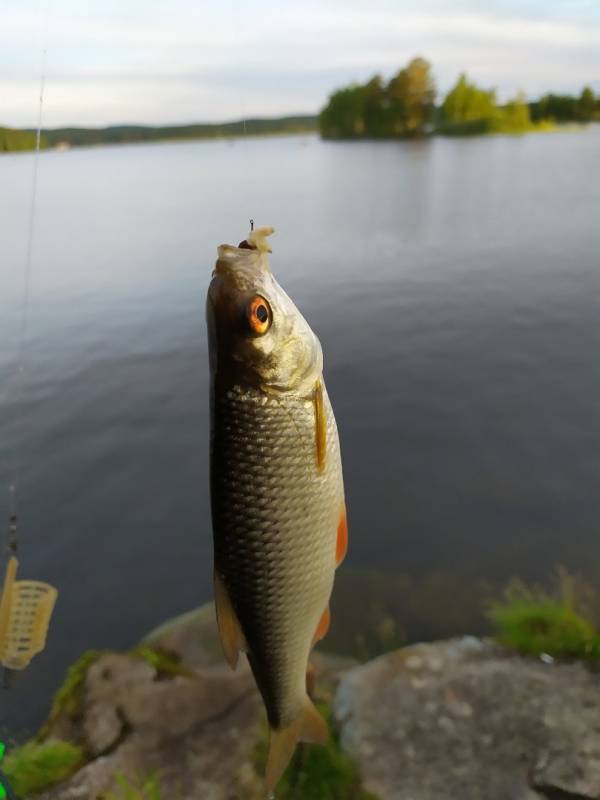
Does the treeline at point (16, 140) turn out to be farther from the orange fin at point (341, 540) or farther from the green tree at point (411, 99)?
the green tree at point (411, 99)

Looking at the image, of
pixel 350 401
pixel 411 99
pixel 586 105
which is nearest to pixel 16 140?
pixel 350 401

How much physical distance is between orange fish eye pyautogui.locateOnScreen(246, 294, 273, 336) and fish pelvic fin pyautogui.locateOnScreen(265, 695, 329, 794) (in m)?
1.31

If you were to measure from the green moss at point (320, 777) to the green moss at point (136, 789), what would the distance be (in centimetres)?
69

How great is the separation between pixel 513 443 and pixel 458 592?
337cm

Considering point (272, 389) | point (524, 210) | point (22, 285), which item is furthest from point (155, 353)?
point (524, 210)

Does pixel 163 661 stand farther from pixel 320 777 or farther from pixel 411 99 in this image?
pixel 411 99

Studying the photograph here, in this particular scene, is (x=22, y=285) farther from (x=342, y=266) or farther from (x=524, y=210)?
(x=524, y=210)

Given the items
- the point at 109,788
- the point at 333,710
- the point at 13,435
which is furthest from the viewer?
the point at 13,435

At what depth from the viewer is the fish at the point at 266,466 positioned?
1.62 meters

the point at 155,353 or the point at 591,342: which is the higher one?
the point at 591,342

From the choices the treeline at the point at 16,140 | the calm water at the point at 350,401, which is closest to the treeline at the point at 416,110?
the calm water at the point at 350,401

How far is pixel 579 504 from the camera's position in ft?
26.4

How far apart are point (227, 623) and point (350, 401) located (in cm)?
920

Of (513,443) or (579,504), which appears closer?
(579,504)
